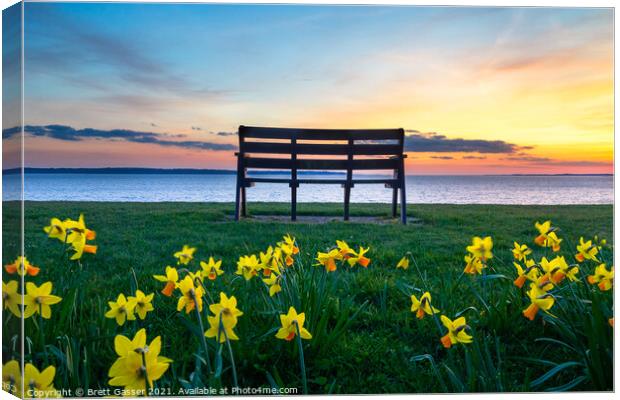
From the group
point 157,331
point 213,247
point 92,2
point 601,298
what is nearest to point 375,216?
point 213,247

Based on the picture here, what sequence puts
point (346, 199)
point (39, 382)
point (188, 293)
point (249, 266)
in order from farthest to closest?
point (346, 199), point (249, 266), point (188, 293), point (39, 382)

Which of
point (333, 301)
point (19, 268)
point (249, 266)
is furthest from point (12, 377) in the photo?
point (333, 301)

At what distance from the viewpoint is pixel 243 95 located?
6.95 ft

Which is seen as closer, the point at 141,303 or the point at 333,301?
the point at 141,303

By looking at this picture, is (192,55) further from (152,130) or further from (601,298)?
(601,298)

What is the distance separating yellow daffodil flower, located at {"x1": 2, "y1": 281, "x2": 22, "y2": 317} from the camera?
1.67m

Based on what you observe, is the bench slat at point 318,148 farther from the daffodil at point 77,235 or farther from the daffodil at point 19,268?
the daffodil at point 19,268

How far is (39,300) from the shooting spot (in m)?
1.56

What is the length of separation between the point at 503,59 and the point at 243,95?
3.73ft

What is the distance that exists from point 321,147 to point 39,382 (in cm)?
157

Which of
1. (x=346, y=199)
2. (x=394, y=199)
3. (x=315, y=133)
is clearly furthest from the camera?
(x=394, y=199)

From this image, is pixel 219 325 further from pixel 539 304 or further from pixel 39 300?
pixel 539 304

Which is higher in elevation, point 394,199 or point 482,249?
point 394,199

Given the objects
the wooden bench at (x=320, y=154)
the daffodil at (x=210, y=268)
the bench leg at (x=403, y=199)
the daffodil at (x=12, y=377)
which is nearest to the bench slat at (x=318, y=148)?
the wooden bench at (x=320, y=154)
